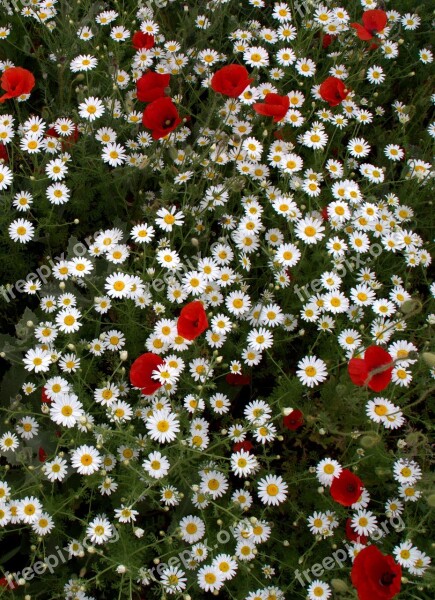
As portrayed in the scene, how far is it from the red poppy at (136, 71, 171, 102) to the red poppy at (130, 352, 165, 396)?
1349 millimetres

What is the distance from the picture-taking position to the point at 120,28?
3592mm

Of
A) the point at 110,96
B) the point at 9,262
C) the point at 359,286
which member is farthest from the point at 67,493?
the point at 110,96

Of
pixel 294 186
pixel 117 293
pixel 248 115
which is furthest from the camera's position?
pixel 248 115

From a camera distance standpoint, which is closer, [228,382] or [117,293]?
[117,293]

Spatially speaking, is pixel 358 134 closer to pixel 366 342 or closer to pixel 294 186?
pixel 294 186

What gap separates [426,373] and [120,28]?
8.91 feet

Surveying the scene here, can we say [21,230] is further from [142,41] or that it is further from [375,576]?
[375,576]

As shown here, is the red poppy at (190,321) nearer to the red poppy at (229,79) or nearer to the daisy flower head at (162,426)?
the daisy flower head at (162,426)

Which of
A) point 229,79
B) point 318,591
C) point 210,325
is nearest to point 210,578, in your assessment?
point 318,591

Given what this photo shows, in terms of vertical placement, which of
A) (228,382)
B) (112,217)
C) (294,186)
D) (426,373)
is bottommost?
(228,382)

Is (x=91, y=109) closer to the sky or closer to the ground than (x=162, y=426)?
closer to the sky

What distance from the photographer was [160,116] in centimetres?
286

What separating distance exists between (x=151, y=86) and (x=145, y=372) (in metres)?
1.55

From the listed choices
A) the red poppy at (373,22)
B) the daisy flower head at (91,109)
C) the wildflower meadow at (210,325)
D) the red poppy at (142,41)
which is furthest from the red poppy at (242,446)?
the red poppy at (373,22)
